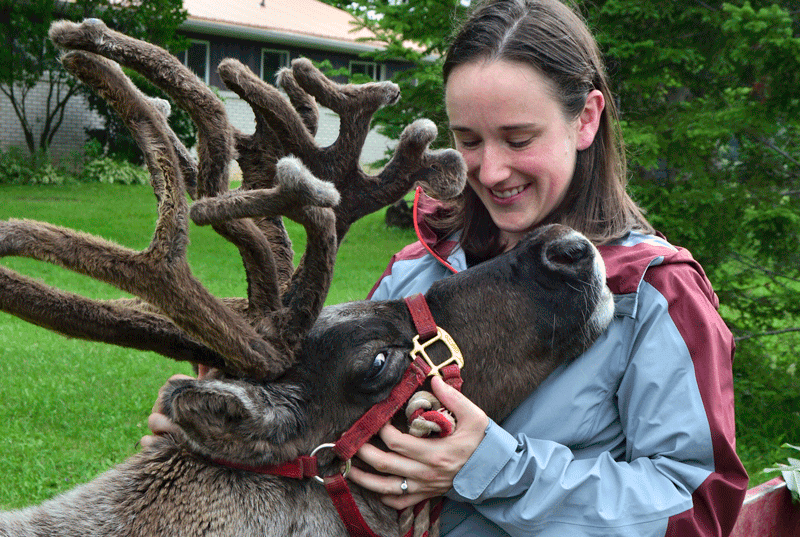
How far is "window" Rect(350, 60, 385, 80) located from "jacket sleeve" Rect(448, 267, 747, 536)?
1038 inches

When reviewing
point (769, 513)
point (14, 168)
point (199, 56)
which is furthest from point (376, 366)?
point (199, 56)

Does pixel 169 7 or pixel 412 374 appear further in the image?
pixel 169 7

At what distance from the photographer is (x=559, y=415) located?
250 centimetres

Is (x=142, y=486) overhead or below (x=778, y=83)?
below

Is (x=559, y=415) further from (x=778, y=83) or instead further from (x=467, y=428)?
(x=778, y=83)

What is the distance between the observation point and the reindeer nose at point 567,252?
8.41 feet

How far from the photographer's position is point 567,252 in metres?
2.57

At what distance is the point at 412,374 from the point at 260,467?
1.92 ft

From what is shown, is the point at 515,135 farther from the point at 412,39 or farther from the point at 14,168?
the point at 14,168

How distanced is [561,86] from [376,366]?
1305mm

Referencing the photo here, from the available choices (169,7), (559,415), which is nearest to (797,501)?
(559,415)

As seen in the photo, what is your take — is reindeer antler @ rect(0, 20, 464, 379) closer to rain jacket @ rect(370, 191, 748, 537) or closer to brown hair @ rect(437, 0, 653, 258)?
brown hair @ rect(437, 0, 653, 258)

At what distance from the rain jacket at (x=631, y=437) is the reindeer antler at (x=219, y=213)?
797 millimetres

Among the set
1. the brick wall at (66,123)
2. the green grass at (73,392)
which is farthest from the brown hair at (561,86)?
the brick wall at (66,123)
